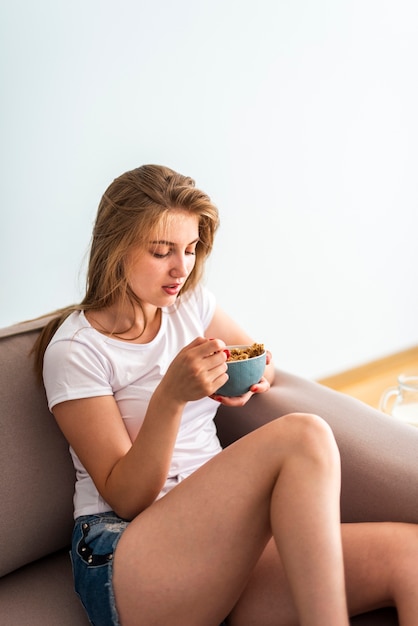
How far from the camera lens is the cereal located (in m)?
1.36

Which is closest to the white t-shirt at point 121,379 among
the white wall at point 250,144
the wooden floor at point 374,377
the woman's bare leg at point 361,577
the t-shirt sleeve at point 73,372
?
the t-shirt sleeve at point 73,372

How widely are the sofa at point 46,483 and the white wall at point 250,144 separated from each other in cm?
65

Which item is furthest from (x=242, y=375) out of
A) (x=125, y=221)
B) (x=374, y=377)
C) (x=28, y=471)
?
(x=374, y=377)

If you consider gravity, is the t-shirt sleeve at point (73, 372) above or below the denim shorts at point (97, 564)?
above

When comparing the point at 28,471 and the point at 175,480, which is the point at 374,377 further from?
the point at 28,471

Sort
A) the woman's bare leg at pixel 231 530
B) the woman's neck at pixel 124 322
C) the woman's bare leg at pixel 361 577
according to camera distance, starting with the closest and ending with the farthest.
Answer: the woman's bare leg at pixel 231 530 < the woman's bare leg at pixel 361 577 < the woman's neck at pixel 124 322

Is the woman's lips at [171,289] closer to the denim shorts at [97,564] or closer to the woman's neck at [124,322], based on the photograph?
the woman's neck at [124,322]

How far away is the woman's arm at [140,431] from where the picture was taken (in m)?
1.21

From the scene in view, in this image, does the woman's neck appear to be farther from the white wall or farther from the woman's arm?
the white wall

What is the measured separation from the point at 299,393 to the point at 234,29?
130cm

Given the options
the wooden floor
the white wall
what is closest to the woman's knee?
the white wall

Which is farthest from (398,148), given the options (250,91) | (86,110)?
(86,110)

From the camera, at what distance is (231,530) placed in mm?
1193

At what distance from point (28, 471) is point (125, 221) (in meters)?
0.51
